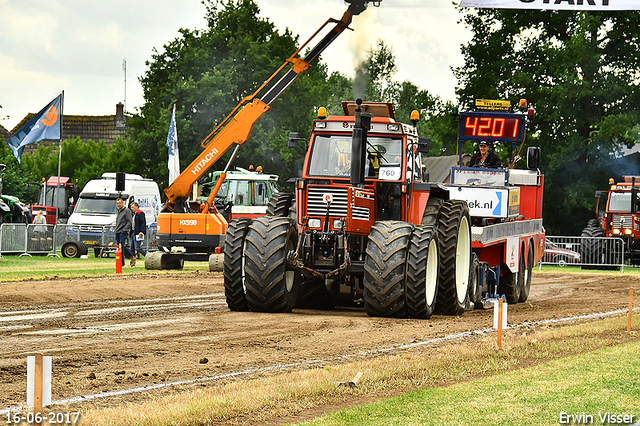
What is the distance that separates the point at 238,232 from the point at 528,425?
7722 millimetres

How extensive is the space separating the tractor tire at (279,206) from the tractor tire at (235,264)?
155 cm

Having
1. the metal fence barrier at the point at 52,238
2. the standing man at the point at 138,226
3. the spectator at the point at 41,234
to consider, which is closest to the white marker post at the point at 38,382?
the standing man at the point at 138,226

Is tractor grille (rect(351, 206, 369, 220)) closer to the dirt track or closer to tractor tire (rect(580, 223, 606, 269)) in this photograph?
the dirt track

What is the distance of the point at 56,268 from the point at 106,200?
32.5 ft

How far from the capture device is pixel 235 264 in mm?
13398

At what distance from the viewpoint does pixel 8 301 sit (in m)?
15.9

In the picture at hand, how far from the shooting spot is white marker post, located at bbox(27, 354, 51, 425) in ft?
16.7

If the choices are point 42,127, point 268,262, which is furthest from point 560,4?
point 42,127

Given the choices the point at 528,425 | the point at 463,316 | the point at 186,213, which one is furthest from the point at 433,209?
the point at 186,213

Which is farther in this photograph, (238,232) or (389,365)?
(238,232)

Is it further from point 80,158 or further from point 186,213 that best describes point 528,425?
point 80,158

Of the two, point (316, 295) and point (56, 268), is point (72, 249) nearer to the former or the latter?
point (56, 268)

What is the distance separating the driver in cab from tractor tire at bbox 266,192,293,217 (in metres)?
4.69

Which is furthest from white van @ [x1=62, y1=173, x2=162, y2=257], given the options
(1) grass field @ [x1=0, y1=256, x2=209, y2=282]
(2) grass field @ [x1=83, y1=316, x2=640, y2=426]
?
(2) grass field @ [x1=83, y1=316, x2=640, y2=426]
